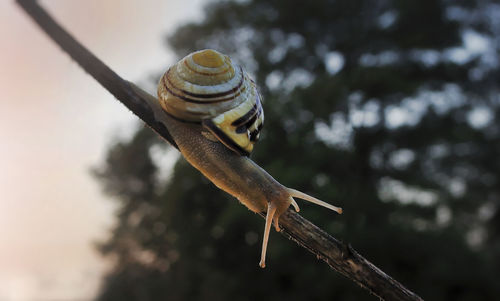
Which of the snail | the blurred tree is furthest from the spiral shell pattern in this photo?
the blurred tree

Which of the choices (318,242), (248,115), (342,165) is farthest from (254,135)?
(342,165)

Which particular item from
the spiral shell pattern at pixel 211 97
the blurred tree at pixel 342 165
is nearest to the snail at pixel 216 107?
the spiral shell pattern at pixel 211 97

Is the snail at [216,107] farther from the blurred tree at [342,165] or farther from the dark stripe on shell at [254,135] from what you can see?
the blurred tree at [342,165]

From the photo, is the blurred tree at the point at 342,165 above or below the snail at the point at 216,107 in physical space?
below

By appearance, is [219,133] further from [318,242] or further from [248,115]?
[318,242]

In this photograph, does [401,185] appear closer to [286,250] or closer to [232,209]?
[286,250]

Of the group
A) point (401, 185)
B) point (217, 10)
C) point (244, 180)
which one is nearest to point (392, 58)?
point (401, 185)
